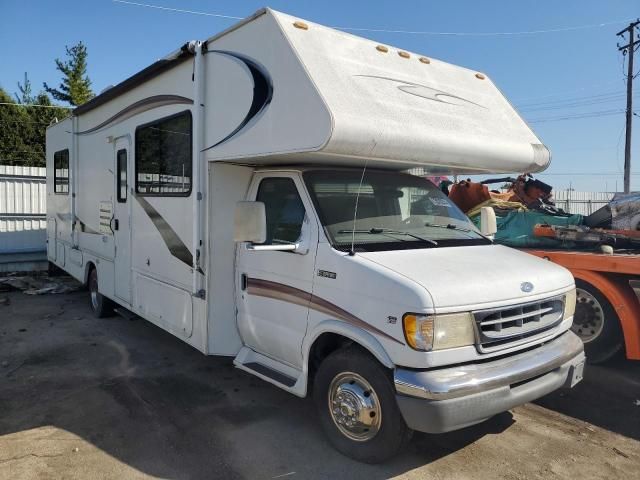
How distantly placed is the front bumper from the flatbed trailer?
2.36m

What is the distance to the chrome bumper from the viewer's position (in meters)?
3.13

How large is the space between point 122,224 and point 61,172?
3640 millimetres

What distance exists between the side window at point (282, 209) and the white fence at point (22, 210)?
9.58m

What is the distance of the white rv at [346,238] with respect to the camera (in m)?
3.30

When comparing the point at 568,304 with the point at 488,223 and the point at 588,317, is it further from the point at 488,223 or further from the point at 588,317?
the point at 588,317

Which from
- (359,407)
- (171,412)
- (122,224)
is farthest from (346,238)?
(122,224)

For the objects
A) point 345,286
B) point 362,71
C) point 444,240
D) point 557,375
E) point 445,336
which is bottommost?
point 557,375

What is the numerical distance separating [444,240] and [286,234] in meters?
1.27

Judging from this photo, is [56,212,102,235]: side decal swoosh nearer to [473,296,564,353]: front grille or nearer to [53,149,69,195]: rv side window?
[53,149,69,195]: rv side window

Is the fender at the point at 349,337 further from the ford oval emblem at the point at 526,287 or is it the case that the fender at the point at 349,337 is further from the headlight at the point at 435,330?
the ford oval emblem at the point at 526,287

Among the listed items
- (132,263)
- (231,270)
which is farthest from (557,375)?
(132,263)

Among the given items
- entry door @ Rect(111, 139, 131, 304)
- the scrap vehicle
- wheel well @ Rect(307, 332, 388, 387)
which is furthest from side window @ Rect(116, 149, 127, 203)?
the scrap vehicle

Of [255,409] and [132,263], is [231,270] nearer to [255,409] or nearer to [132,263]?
[255,409]

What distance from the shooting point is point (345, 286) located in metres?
3.55
